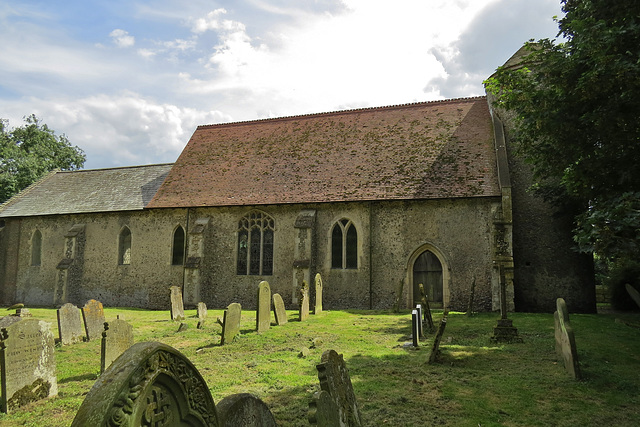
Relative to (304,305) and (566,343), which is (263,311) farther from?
(566,343)

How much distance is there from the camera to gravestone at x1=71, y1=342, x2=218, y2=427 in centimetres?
238

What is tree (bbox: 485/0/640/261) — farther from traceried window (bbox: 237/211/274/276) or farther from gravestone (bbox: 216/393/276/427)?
traceried window (bbox: 237/211/274/276)

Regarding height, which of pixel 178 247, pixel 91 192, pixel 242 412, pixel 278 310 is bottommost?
pixel 278 310

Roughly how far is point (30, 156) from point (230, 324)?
33150 mm

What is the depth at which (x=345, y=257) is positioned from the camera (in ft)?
60.5

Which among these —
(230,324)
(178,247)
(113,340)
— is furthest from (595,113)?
(178,247)

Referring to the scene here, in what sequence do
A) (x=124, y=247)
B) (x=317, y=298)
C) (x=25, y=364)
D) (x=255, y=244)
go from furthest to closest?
(x=124, y=247), (x=255, y=244), (x=317, y=298), (x=25, y=364)

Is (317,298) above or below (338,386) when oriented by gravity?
below

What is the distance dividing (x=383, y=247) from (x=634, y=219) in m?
11.0

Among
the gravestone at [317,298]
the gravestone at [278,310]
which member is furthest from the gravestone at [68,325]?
the gravestone at [317,298]

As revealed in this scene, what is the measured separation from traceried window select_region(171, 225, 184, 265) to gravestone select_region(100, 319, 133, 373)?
13129 millimetres

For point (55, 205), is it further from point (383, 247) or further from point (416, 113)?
point (416, 113)

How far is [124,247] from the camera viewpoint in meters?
22.2

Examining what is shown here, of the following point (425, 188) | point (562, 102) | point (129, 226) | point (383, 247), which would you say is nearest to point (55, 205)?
point (129, 226)
